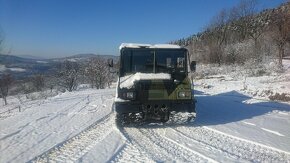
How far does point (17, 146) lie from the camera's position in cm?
837

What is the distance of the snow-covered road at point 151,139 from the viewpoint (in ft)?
24.0

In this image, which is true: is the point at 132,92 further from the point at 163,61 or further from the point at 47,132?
the point at 47,132

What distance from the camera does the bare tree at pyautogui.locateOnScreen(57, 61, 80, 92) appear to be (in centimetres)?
7447

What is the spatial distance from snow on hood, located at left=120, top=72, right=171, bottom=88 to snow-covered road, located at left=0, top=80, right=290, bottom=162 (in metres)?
1.30

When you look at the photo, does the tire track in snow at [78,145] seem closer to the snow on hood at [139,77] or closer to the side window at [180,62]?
the snow on hood at [139,77]

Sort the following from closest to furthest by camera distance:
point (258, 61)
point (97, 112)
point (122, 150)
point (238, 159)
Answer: point (238, 159), point (122, 150), point (97, 112), point (258, 61)

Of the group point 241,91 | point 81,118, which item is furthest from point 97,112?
point 241,91

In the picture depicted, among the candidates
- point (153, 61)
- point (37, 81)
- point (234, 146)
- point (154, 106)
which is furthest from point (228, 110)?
point (37, 81)

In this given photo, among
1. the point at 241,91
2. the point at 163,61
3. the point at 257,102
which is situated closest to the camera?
the point at 163,61

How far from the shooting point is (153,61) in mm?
11422

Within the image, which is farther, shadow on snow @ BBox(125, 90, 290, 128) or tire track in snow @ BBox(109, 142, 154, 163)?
shadow on snow @ BBox(125, 90, 290, 128)

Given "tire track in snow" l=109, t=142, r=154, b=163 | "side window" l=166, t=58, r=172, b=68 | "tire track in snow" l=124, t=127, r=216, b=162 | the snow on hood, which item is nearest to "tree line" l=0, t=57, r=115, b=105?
"side window" l=166, t=58, r=172, b=68

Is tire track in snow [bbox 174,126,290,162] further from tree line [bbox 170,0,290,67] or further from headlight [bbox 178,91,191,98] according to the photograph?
tree line [bbox 170,0,290,67]

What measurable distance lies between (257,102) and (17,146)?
11.6 m
